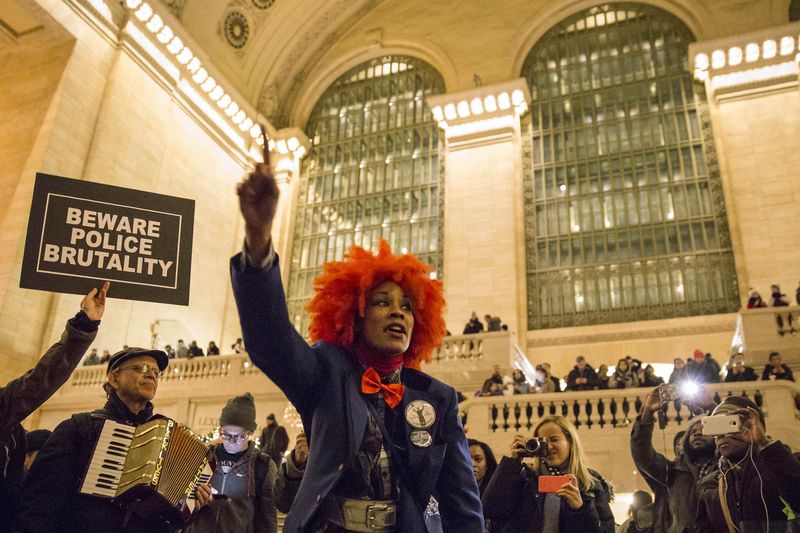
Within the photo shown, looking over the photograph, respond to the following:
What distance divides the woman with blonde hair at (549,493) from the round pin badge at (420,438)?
1757mm

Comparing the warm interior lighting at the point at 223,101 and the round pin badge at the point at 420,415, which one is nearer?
the round pin badge at the point at 420,415

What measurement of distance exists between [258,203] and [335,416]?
724 millimetres

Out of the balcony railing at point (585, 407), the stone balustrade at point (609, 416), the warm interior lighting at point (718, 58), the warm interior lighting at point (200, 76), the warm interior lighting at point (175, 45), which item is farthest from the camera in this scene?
the warm interior lighting at point (200, 76)

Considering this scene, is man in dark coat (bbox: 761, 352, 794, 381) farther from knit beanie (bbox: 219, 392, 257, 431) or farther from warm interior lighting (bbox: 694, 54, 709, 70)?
warm interior lighting (bbox: 694, 54, 709, 70)

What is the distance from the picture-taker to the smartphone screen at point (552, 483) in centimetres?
383

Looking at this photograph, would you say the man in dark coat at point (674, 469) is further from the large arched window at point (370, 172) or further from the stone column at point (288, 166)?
the stone column at point (288, 166)

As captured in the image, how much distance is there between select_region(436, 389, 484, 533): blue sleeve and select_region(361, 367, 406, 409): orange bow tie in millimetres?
216

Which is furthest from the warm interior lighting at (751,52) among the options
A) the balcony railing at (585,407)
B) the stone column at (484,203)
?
the balcony railing at (585,407)

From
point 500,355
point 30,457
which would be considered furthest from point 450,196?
point 30,457

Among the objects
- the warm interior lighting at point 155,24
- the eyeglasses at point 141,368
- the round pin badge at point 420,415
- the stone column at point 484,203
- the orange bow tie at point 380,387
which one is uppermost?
the warm interior lighting at point 155,24

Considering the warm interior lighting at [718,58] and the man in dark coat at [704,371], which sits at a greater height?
the warm interior lighting at [718,58]

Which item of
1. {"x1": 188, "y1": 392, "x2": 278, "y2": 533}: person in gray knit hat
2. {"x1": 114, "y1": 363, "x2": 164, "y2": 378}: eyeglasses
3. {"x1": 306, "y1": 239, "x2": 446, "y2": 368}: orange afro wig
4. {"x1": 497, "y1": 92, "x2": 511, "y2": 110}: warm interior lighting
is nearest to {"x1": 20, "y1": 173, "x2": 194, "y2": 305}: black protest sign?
{"x1": 114, "y1": 363, "x2": 164, "y2": 378}: eyeglasses

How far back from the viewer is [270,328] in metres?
2.05

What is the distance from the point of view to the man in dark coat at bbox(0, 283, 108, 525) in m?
3.20
